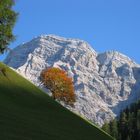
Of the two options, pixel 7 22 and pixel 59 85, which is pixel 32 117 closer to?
pixel 7 22

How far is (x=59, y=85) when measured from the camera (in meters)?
120

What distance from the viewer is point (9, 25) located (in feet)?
212

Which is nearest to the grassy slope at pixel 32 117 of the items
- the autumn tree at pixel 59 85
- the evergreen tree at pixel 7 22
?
the evergreen tree at pixel 7 22

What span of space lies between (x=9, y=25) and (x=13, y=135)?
96.1 ft

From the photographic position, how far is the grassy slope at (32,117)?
42.1 meters

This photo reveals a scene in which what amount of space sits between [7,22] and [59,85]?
5656 centimetres

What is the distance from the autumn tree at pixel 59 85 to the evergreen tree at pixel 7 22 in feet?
174

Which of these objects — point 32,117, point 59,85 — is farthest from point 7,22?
point 59,85

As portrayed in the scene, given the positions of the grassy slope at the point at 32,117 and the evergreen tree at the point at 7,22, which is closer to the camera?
the grassy slope at the point at 32,117

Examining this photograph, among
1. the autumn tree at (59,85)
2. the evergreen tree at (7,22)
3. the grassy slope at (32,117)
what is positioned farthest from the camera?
the autumn tree at (59,85)

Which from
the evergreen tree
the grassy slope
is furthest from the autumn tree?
the evergreen tree

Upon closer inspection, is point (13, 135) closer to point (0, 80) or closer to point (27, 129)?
point (27, 129)

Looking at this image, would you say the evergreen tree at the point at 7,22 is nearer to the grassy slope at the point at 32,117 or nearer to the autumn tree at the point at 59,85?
the grassy slope at the point at 32,117

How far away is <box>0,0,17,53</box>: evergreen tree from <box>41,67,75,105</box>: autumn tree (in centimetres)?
5316
